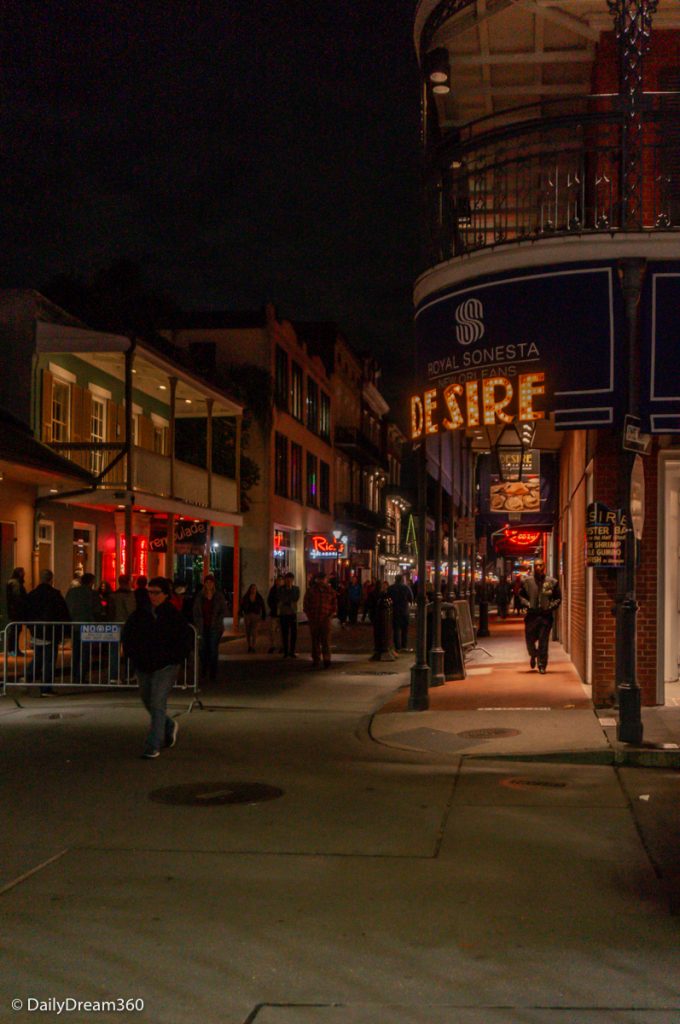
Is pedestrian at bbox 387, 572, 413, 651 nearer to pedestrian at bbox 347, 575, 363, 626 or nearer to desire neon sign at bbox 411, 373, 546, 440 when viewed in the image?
desire neon sign at bbox 411, 373, 546, 440

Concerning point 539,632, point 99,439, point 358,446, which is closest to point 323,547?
point 358,446

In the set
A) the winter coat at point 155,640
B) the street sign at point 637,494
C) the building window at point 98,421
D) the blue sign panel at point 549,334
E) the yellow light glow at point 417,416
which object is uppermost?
the building window at point 98,421

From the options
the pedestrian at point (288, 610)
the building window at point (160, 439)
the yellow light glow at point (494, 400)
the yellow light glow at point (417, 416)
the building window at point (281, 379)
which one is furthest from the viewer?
the building window at point (281, 379)

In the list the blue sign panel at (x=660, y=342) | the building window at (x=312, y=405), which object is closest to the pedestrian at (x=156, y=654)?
the blue sign panel at (x=660, y=342)

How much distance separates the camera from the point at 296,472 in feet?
153

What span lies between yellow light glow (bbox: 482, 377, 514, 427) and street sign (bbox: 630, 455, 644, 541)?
5.24 ft

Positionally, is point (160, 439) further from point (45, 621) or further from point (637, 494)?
point (637, 494)

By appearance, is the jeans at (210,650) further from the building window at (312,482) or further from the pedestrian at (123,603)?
the building window at (312,482)

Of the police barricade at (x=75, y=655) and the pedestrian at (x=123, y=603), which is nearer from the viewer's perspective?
the police barricade at (x=75, y=655)

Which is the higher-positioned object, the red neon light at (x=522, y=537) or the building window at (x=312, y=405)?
the building window at (x=312, y=405)

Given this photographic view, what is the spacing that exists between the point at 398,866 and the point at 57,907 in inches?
84.3

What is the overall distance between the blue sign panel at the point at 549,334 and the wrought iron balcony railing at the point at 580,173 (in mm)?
523

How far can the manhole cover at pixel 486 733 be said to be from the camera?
40.7 feet

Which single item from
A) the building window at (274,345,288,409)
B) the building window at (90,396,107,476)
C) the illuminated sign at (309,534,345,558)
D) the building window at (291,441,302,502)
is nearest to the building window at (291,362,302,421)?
the building window at (291,441,302,502)
